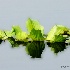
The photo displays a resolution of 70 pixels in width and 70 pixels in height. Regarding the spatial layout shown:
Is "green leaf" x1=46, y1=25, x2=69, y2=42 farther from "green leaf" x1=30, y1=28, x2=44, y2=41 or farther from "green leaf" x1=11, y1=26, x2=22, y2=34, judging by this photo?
"green leaf" x1=11, y1=26, x2=22, y2=34

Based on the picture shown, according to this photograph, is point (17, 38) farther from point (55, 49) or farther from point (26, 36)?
point (55, 49)

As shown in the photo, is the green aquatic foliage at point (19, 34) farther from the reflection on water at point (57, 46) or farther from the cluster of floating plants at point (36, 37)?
the reflection on water at point (57, 46)

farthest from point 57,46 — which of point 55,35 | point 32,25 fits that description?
point 32,25

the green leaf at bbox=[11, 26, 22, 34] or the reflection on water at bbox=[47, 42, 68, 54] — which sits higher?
the green leaf at bbox=[11, 26, 22, 34]

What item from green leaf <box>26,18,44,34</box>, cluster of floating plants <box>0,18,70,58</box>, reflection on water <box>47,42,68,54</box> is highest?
green leaf <box>26,18,44,34</box>

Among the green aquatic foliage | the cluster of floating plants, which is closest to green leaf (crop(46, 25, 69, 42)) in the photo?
the cluster of floating plants

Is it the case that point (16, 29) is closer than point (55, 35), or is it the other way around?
point (55, 35)

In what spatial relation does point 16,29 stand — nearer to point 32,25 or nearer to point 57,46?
point 32,25
